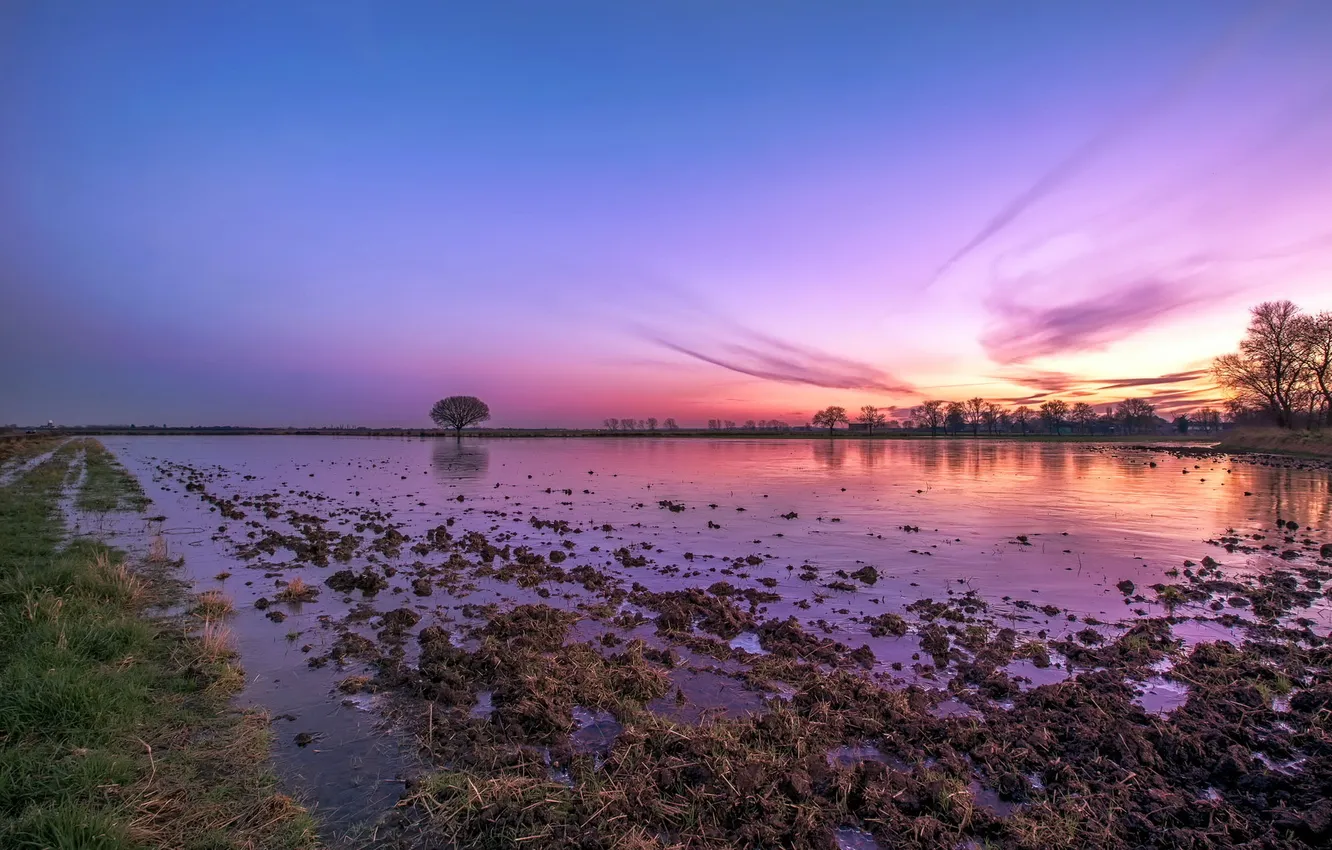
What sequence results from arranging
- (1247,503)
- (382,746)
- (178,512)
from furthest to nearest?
(1247,503) → (178,512) → (382,746)

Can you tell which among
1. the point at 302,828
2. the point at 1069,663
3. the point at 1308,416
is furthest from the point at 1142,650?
the point at 1308,416

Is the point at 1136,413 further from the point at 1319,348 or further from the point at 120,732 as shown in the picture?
the point at 120,732

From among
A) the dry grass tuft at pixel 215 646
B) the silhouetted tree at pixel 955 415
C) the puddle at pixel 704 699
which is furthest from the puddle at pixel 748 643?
the silhouetted tree at pixel 955 415

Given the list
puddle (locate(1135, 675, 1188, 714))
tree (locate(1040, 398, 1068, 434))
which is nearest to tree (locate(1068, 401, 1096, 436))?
tree (locate(1040, 398, 1068, 434))

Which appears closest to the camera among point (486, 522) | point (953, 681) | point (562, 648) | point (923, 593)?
point (953, 681)

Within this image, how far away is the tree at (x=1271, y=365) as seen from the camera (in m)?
64.2

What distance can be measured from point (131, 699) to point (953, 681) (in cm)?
962

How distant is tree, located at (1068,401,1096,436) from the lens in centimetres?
17750

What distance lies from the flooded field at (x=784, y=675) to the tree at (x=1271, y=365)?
223 feet

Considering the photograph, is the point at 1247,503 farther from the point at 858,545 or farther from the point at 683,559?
the point at 683,559

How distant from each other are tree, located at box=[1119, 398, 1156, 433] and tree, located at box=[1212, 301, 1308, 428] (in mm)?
119937

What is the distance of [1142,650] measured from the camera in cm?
841

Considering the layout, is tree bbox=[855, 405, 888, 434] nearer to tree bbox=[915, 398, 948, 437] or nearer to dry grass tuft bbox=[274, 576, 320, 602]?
tree bbox=[915, 398, 948, 437]

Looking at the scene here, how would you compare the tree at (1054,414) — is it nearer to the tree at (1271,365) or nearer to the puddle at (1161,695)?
the tree at (1271,365)
